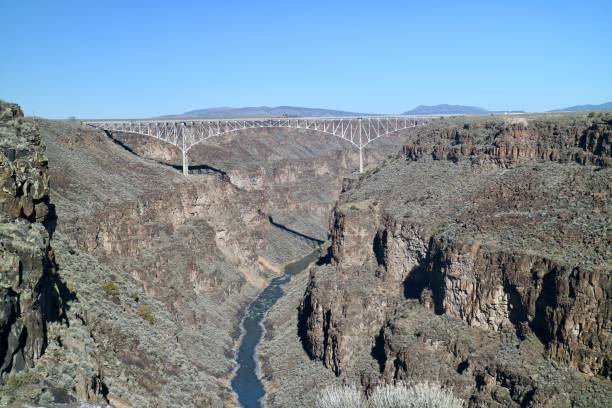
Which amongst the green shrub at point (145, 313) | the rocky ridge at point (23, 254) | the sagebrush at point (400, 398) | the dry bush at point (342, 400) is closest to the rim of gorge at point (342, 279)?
the rocky ridge at point (23, 254)

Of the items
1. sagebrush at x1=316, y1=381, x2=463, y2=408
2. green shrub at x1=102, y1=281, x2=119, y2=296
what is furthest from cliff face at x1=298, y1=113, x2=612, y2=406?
green shrub at x1=102, y1=281, x2=119, y2=296

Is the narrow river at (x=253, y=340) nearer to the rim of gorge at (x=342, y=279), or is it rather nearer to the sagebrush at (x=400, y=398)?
the rim of gorge at (x=342, y=279)

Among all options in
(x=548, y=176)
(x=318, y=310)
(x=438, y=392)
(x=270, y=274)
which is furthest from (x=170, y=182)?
(x=438, y=392)

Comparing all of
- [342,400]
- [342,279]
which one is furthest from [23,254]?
[342,279]

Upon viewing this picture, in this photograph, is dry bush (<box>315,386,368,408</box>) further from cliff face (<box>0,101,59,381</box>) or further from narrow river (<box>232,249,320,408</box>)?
cliff face (<box>0,101,59,381</box>)

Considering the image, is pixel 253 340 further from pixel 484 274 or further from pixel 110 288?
pixel 484 274

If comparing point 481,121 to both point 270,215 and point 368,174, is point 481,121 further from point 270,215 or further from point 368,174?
point 270,215
